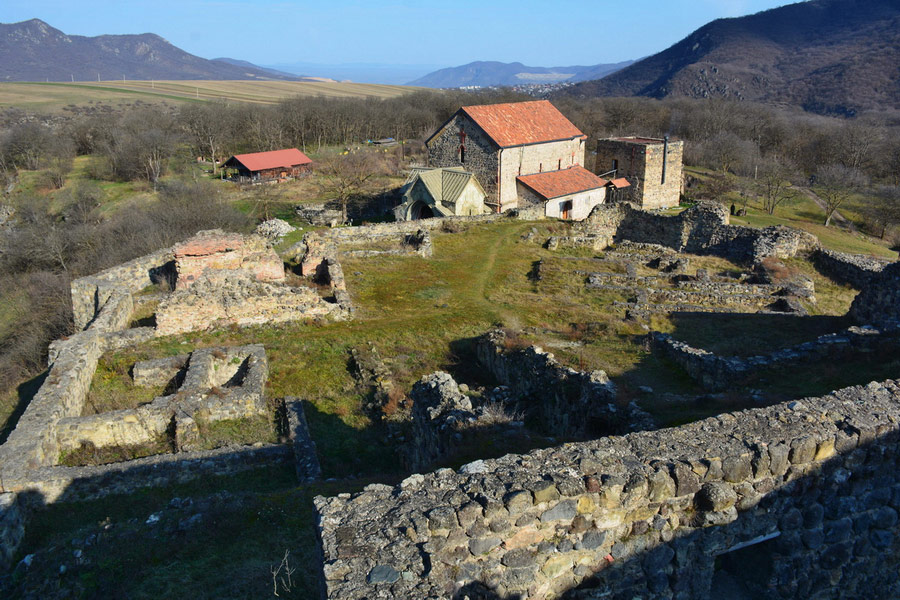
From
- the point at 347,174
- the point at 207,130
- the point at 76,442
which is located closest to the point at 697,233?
the point at 76,442

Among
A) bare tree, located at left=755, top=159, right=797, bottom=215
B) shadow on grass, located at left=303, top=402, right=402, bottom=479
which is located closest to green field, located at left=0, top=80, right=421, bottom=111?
bare tree, located at left=755, top=159, right=797, bottom=215

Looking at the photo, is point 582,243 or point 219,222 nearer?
point 582,243

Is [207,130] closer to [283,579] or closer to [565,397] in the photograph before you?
[565,397]

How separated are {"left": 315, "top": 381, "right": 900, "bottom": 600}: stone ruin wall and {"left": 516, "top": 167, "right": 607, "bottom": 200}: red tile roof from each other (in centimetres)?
3193

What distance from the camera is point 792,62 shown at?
5276 inches

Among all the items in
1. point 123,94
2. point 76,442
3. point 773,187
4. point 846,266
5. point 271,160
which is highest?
point 123,94

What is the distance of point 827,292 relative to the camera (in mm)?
21281

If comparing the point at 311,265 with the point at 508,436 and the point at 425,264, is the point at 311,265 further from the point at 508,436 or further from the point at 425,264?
the point at 508,436

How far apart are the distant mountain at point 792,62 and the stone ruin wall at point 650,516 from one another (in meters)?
114

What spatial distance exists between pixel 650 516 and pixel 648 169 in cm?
4172

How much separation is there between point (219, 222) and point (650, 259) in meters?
24.1

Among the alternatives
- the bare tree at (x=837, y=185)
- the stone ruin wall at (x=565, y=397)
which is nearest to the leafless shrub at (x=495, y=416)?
the stone ruin wall at (x=565, y=397)

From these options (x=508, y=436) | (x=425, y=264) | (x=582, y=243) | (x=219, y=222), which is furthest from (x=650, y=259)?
(x=219, y=222)

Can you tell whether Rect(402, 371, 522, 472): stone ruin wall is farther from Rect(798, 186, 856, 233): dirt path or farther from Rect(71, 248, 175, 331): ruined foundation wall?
Rect(798, 186, 856, 233): dirt path
